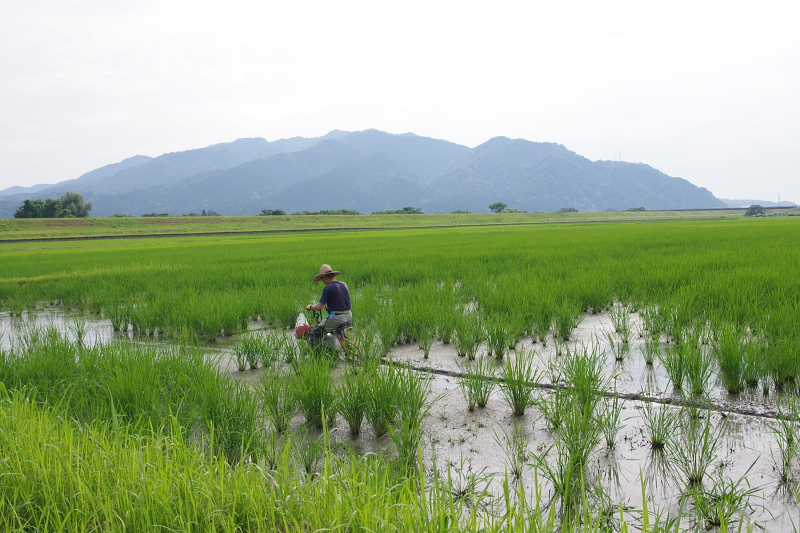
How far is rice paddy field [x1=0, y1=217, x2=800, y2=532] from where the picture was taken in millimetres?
2078

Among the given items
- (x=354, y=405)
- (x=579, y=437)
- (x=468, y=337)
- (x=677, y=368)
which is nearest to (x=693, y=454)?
(x=579, y=437)

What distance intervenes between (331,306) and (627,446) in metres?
3.19

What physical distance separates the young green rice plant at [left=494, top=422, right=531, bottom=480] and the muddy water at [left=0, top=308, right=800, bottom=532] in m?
0.03

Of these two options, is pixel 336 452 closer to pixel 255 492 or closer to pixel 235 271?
pixel 255 492

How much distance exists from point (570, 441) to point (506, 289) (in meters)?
4.80

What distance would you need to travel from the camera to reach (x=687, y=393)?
3.74m

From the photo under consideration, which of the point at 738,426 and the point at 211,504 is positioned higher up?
the point at 211,504

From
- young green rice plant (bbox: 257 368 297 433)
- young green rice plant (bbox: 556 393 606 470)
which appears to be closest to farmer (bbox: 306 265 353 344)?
young green rice plant (bbox: 257 368 297 433)

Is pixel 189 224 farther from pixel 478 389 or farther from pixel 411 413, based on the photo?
pixel 411 413

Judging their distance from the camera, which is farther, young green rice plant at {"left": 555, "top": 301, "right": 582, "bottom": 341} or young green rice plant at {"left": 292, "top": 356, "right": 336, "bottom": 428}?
young green rice plant at {"left": 555, "top": 301, "right": 582, "bottom": 341}

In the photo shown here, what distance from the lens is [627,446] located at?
9.85 feet

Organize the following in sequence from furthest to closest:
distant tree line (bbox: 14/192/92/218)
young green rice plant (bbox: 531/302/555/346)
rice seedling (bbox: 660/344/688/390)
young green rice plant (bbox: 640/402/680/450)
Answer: distant tree line (bbox: 14/192/92/218)
young green rice plant (bbox: 531/302/555/346)
rice seedling (bbox: 660/344/688/390)
young green rice plant (bbox: 640/402/680/450)

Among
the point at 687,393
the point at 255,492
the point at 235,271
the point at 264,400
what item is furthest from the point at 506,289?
the point at 235,271

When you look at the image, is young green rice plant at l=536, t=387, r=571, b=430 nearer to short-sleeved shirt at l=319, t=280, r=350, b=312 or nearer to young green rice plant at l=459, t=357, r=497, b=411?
young green rice plant at l=459, t=357, r=497, b=411
